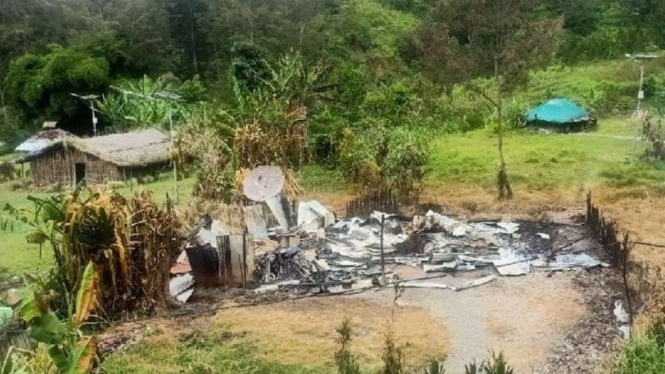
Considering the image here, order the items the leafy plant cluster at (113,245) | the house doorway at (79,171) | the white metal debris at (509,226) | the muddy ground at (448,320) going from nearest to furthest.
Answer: the muddy ground at (448,320) < the leafy plant cluster at (113,245) < the white metal debris at (509,226) < the house doorway at (79,171)

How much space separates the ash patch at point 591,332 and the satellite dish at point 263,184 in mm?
4687

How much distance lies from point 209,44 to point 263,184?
2068 cm

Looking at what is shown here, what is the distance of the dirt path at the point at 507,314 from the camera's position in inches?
284

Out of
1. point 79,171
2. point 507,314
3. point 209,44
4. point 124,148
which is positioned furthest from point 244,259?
point 209,44

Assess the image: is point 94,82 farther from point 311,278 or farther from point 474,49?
point 311,278

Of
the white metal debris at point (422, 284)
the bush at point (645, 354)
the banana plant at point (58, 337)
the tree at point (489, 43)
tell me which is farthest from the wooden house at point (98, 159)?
the bush at point (645, 354)

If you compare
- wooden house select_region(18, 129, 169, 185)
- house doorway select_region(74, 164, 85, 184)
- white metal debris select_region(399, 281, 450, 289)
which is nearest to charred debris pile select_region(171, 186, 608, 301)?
white metal debris select_region(399, 281, 450, 289)

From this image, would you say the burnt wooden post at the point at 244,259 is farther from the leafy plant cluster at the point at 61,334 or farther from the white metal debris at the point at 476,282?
the leafy plant cluster at the point at 61,334

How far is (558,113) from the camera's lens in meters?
19.5

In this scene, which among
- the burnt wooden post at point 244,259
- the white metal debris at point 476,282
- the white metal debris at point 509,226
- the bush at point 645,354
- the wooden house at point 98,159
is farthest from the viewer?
the wooden house at point 98,159

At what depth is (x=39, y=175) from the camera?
2073cm

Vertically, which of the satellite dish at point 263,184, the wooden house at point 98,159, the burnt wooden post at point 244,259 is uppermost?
the wooden house at point 98,159

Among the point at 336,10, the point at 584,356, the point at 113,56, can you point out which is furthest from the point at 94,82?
the point at 584,356

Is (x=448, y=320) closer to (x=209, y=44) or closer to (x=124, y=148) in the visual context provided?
(x=124, y=148)
